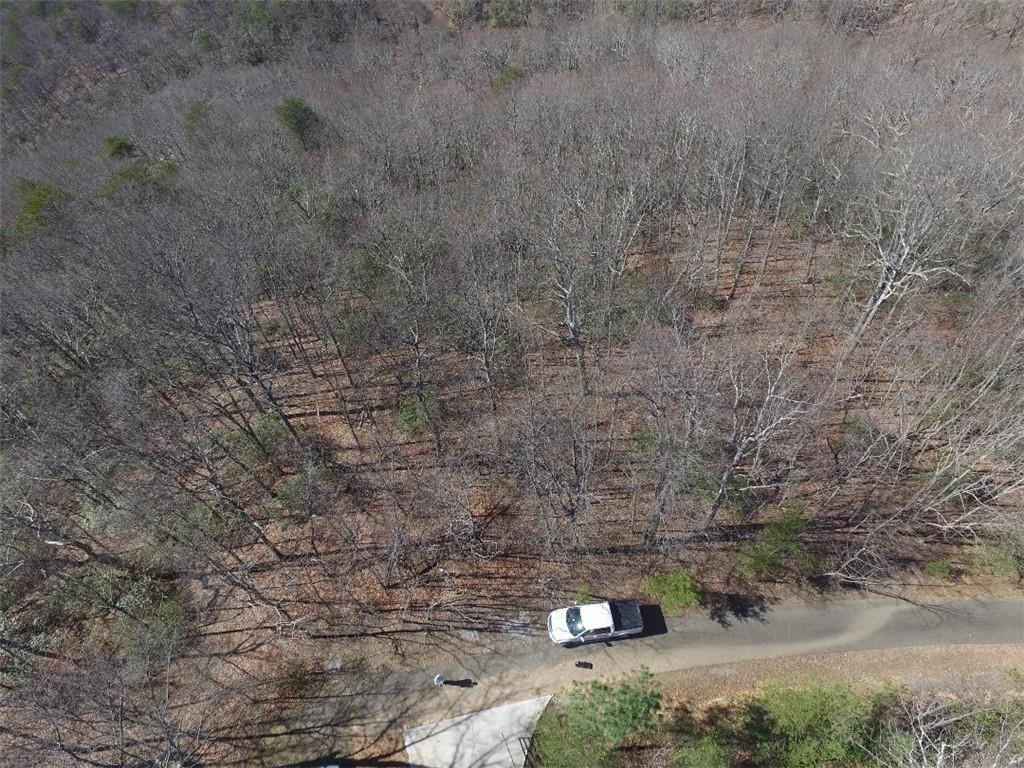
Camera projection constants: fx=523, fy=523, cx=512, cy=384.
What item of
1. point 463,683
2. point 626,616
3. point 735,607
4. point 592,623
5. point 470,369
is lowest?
point 463,683

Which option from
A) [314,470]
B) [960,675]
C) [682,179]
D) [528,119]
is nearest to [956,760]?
[960,675]

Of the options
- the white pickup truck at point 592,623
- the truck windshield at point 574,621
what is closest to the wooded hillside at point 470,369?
the white pickup truck at point 592,623

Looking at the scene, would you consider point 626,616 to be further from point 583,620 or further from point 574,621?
point 574,621

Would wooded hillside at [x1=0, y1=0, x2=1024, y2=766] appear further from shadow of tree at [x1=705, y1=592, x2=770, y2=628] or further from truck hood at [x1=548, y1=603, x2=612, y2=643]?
truck hood at [x1=548, y1=603, x2=612, y2=643]

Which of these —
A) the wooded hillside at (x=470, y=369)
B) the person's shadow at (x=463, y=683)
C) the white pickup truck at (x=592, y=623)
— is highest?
the wooded hillside at (x=470, y=369)

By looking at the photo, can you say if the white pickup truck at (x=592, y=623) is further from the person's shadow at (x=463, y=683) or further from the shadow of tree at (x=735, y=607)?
the person's shadow at (x=463, y=683)

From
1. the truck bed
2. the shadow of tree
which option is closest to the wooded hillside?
the shadow of tree

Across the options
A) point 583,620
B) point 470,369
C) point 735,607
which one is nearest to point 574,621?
point 583,620
